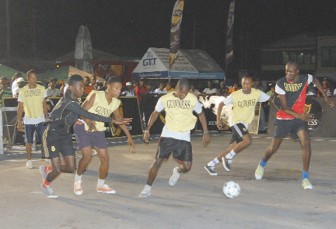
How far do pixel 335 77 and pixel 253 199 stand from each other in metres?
47.7

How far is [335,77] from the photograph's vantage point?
173 feet

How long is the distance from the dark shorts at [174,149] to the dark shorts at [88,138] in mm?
841

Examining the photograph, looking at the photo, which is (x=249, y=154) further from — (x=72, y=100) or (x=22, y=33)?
(x=22, y=33)

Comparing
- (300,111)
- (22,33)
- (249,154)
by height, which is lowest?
(249,154)

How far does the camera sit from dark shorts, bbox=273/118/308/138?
8.65 metres

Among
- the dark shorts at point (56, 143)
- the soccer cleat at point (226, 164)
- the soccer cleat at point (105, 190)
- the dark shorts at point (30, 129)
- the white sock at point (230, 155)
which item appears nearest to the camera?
the dark shorts at point (56, 143)

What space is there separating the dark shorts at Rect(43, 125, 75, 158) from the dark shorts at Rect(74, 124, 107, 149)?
0.19m

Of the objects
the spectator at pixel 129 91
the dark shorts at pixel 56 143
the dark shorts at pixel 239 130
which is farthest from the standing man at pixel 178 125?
the spectator at pixel 129 91

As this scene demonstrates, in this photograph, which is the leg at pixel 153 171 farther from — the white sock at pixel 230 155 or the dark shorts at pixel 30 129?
the dark shorts at pixel 30 129

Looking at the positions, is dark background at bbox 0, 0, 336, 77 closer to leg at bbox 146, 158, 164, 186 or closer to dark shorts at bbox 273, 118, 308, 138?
dark shorts at bbox 273, 118, 308, 138

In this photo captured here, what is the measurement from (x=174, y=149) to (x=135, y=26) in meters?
55.4

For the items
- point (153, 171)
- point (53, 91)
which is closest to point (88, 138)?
point (153, 171)

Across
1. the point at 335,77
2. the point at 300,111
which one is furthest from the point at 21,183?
the point at 335,77

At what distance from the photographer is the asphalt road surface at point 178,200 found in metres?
6.31
